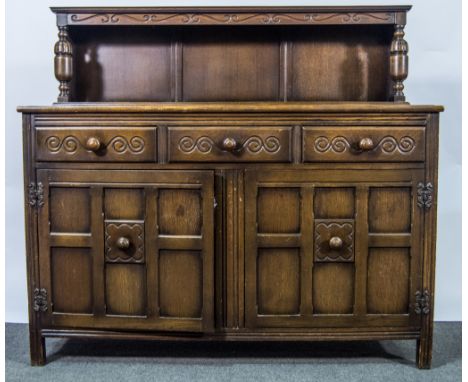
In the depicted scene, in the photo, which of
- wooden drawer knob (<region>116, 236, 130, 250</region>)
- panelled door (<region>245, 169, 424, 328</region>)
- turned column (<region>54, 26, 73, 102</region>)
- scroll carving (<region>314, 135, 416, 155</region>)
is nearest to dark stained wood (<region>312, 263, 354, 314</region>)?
panelled door (<region>245, 169, 424, 328</region>)

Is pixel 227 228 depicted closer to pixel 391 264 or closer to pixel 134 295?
pixel 134 295

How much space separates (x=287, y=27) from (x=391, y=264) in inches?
39.1

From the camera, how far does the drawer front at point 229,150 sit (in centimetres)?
192

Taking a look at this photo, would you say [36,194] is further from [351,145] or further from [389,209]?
[389,209]

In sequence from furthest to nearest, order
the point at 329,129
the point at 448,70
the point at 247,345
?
1. the point at 448,70
2. the point at 247,345
3. the point at 329,129

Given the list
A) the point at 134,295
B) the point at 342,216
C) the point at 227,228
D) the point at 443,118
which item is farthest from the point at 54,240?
the point at 443,118

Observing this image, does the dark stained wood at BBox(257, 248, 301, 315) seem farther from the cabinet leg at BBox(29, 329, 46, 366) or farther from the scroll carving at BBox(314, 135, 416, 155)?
the cabinet leg at BBox(29, 329, 46, 366)

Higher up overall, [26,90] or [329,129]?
[26,90]

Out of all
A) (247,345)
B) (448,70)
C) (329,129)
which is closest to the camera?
(329,129)

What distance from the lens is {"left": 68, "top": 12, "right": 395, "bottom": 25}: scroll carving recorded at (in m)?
2.14

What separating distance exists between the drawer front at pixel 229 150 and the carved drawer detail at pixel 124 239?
0.85ft

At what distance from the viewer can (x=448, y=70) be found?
2541 millimetres

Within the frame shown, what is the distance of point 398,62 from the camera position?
2.11 m

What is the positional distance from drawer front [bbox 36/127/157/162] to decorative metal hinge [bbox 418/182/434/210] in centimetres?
87
